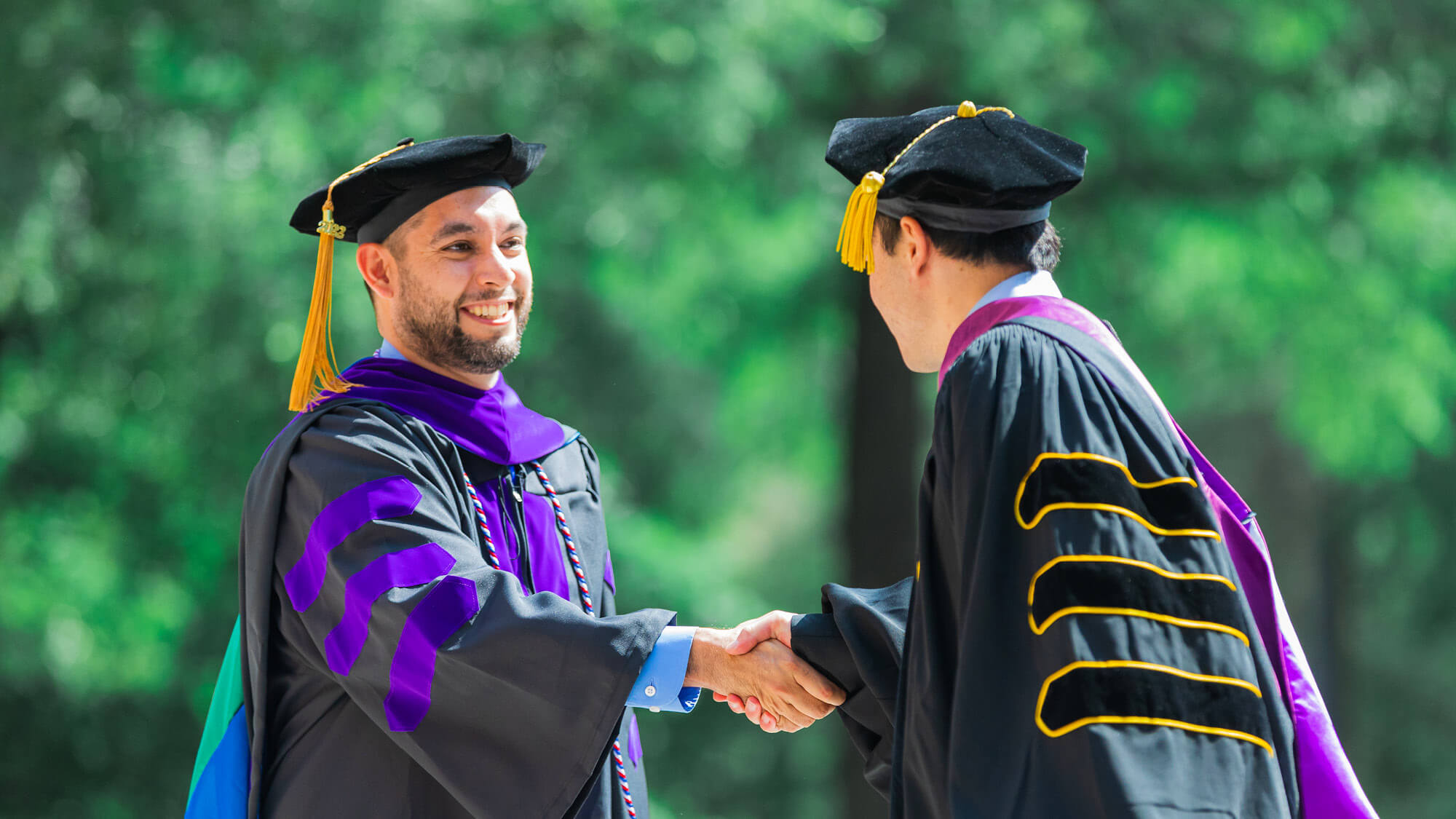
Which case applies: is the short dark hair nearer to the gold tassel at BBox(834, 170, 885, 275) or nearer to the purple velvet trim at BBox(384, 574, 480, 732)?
the gold tassel at BBox(834, 170, 885, 275)

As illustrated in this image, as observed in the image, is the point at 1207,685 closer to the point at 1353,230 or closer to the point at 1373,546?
the point at 1353,230

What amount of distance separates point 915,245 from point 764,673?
3.27 feet

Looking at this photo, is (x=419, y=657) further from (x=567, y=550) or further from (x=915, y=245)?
(x=915, y=245)

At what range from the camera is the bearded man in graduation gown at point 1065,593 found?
1.96 metres

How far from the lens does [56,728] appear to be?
6.92 m

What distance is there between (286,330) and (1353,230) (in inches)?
203

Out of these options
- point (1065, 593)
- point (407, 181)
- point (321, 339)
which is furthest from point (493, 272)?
point (1065, 593)

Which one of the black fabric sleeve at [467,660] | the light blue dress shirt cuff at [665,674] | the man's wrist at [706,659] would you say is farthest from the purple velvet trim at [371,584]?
the man's wrist at [706,659]

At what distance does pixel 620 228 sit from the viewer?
6.48m

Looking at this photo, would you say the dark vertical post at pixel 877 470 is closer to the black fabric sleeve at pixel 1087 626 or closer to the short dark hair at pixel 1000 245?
the short dark hair at pixel 1000 245

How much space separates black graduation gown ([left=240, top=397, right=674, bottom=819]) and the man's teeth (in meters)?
0.31

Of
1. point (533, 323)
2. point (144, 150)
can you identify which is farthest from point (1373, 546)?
point (144, 150)

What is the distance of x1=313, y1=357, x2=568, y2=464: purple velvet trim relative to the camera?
9.62 feet

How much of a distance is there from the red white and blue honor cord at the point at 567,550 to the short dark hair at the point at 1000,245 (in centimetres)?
112
